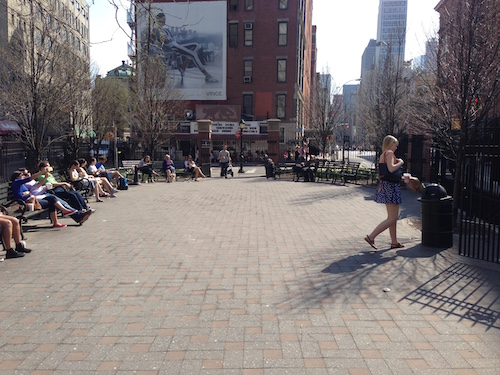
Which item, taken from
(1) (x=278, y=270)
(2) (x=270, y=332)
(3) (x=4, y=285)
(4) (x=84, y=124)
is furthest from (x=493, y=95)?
(4) (x=84, y=124)

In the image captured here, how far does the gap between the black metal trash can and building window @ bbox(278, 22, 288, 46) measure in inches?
1695

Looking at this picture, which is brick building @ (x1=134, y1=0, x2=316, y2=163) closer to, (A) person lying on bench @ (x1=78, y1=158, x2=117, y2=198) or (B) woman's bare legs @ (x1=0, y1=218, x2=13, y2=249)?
(A) person lying on bench @ (x1=78, y1=158, x2=117, y2=198)

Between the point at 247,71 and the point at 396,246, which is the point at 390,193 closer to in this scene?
the point at 396,246

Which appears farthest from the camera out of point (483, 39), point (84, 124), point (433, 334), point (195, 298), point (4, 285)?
point (84, 124)

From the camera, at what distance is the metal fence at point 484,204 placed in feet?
21.1

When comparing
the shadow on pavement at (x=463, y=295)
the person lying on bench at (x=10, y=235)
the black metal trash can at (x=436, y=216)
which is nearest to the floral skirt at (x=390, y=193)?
the black metal trash can at (x=436, y=216)

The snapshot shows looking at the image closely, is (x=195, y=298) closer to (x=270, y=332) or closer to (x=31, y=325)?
(x=270, y=332)

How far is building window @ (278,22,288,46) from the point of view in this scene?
46781 mm

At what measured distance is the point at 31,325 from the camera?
4133 mm

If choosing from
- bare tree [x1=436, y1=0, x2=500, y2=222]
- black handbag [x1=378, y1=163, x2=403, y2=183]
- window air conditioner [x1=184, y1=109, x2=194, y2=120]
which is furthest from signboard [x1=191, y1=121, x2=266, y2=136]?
Answer: black handbag [x1=378, y1=163, x2=403, y2=183]

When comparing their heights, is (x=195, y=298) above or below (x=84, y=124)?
below

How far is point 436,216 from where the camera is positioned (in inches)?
273

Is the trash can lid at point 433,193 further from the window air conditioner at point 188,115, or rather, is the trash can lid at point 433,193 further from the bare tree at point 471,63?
the window air conditioner at point 188,115

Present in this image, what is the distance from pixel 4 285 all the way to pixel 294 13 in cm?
4694
